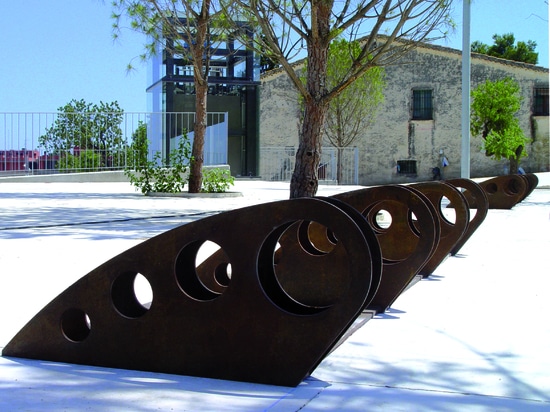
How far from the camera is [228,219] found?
3.42 m

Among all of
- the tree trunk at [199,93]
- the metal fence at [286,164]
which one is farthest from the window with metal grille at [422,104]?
the tree trunk at [199,93]

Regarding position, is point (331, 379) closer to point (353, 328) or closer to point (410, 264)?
point (353, 328)

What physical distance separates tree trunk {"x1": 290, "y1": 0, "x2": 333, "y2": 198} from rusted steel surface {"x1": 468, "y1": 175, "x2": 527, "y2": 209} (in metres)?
6.09

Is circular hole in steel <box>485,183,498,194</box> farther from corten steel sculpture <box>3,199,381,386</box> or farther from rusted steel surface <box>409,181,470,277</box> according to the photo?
corten steel sculpture <box>3,199,381,386</box>

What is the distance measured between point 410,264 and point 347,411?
82.2 inches

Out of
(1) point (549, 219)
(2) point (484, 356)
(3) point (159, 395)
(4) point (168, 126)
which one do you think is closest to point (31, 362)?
(3) point (159, 395)

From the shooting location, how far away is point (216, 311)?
3.44m

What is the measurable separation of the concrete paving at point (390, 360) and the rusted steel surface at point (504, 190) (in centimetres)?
860

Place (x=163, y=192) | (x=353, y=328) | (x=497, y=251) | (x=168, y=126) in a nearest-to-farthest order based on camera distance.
A: 1. (x=353, y=328)
2. (x=497, y=251)
3. (x=163, y=192)
4. (x=168, y=126)

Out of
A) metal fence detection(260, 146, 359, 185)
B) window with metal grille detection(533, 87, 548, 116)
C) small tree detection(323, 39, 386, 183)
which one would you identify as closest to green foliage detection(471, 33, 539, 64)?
window with metal grille detection(533, 87, 548, 116)

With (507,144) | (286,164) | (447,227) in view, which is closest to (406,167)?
(286,164)

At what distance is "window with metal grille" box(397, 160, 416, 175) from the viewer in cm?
4396

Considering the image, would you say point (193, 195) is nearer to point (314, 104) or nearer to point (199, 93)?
point (199, 93)

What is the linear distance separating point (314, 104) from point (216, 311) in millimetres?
7945
